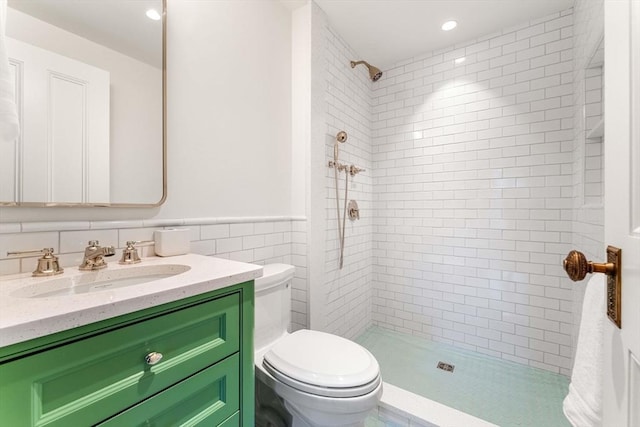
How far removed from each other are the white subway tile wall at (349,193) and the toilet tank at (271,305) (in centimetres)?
56

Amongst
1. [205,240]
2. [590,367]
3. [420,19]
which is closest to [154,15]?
[205,240]

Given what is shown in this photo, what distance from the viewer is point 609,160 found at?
544mm

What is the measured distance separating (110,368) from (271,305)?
816 mm

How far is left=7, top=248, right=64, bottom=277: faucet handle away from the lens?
807 millimetres

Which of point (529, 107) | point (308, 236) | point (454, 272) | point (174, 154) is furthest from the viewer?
point (454, 272)

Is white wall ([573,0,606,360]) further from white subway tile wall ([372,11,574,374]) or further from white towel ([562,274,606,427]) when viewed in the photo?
white towel ([562,274,606,427])

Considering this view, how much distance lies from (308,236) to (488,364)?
1646 mm

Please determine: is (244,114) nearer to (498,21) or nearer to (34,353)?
(34,353)

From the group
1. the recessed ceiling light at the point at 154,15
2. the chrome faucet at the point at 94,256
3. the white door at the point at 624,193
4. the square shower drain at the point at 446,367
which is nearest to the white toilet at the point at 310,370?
the chrome faucet at the point at 94,256

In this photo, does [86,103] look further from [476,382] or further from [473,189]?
[476,382]

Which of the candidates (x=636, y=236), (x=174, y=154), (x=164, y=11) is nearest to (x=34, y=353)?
(x=174, y=154)

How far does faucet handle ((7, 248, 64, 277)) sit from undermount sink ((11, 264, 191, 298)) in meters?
0.05

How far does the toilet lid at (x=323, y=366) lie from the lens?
Answer: 103 cm

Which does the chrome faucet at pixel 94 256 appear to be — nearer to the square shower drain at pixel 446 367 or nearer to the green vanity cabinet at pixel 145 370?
the green vanity cabinet at pixel 145 370
